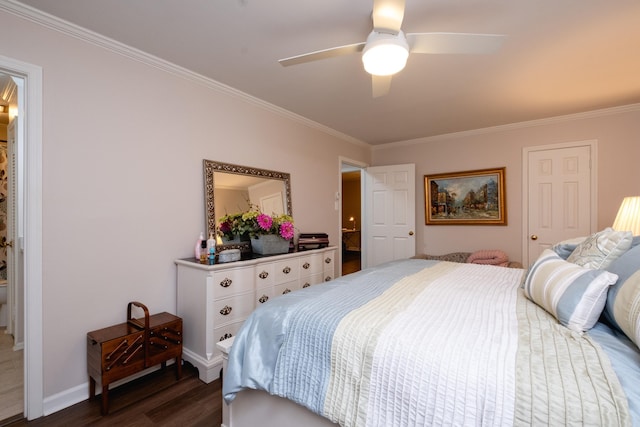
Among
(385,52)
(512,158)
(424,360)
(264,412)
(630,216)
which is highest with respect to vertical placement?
(385,52)

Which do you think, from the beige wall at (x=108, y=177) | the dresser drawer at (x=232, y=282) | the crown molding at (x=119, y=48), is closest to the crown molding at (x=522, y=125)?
the crown molding at (x=119, y=48)

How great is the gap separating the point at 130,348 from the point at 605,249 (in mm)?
2724

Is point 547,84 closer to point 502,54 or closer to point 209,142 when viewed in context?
point 502,54

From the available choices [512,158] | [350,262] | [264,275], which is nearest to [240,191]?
[264,275]

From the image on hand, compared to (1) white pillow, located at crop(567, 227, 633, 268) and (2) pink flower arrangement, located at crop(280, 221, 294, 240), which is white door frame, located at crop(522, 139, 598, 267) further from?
(2) pink flower arrangement, located at crop(280, 221, 294, 240)

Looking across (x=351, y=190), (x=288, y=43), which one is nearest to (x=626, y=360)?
(x=288, y=43)

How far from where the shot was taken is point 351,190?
9570 mm

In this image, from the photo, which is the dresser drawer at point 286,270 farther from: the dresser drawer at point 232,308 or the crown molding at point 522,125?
the crown molding at point 522,125

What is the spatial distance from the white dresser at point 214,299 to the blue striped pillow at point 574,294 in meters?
1.96

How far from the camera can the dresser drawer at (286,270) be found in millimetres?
2781

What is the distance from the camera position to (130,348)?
1937mm

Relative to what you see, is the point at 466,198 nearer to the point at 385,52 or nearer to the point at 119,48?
the point at 385,52

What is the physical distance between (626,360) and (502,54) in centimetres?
214

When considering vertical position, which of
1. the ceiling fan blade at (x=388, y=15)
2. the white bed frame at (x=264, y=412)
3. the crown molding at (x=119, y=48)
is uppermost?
the crown molding at (x=119, y=48)
